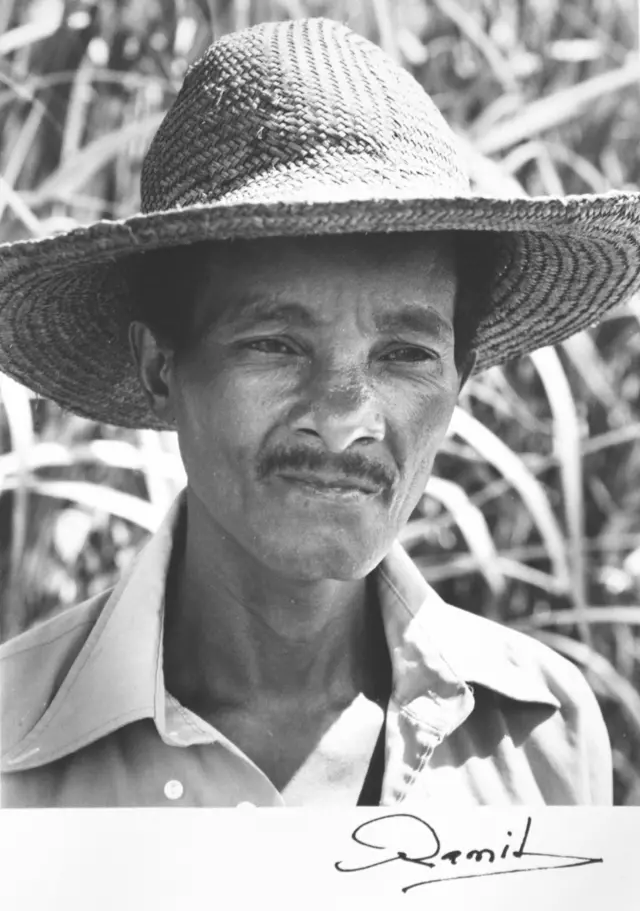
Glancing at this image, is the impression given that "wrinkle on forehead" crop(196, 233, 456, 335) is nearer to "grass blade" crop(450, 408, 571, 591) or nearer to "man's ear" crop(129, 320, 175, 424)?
"man's ear" crop(129, 320, 175, 424)

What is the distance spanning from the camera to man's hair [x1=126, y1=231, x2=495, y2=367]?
143 cm

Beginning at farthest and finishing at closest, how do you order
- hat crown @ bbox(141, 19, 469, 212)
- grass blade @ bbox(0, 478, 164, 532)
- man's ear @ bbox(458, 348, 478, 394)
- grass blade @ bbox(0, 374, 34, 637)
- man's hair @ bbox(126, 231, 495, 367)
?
grass blade @ bbox(0, 478, 164, 532)
grass blade @ bbox(0, 374, 34, 637)
man's ear @ bbox(458, 348, 478, 394)
man's hair @ bbox(126, 231, 495, 367)
hat crown @ bbox(141, 19, 469, 212)

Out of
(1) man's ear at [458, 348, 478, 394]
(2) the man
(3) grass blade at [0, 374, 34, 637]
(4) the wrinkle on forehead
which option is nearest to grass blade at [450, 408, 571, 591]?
(2) the man

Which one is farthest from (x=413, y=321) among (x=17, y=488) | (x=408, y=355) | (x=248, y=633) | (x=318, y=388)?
(x=17, y=488)

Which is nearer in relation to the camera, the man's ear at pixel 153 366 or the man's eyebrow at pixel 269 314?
the man's eyebrow at pixel 269 314

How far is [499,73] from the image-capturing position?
1.83 m

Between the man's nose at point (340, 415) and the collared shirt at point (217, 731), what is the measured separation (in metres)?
0.34

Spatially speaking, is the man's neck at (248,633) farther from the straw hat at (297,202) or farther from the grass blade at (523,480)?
the grass blade at (523,480)

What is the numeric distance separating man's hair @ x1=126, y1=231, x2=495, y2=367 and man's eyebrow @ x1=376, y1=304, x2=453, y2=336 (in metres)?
0.08

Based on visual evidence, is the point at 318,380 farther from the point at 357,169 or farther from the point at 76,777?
the point at 76,777

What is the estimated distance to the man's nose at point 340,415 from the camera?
1321 mm

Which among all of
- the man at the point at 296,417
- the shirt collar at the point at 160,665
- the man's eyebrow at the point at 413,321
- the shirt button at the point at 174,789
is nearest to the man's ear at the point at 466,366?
the man at the point at 296,417

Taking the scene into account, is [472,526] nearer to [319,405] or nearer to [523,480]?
[523,480]

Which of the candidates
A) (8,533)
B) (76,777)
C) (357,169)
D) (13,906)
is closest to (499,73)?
(357,169)
